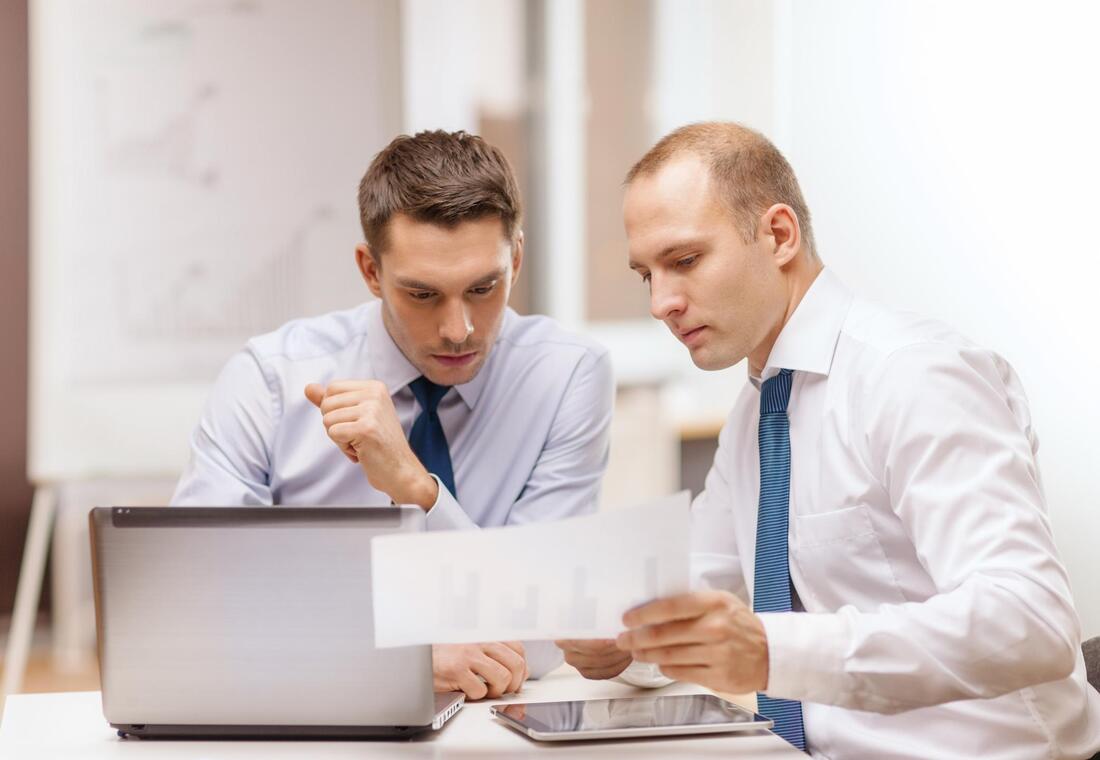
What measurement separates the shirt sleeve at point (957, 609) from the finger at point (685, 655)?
0.22ft

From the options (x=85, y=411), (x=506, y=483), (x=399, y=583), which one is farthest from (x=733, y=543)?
(x=85, y=411)

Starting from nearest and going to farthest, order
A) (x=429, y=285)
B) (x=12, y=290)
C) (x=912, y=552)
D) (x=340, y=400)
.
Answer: (x=912, y=552) → (x=340, y=400) → (x=429, y=285) → (x=12, y=290)

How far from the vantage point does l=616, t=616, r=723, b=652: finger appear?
111 centimetres

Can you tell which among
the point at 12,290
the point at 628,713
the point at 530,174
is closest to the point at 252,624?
the point at 628,713

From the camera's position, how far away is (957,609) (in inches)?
45.2

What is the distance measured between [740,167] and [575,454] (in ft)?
2.11

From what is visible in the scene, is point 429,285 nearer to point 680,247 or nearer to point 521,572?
point 680,247

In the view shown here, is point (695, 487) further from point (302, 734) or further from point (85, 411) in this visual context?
point (302, 734)

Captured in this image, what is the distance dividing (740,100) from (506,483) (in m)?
2.78

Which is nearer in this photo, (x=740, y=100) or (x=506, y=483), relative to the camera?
(x=506, y=483)

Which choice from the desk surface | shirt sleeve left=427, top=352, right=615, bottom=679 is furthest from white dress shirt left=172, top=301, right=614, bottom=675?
the desk surface

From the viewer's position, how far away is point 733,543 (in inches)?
66.9

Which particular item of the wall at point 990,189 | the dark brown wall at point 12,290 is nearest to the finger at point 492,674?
the wall at point 990,189

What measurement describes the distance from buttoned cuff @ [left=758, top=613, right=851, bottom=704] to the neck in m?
0.48
